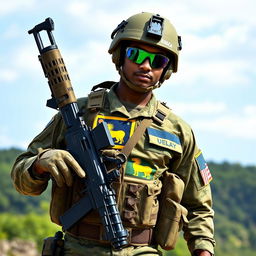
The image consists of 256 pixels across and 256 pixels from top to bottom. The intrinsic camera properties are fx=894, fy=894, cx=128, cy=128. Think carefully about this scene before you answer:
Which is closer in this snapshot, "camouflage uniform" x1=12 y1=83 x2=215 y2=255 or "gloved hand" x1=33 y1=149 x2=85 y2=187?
"gloved hand" x1=33 y1=149 x2=85 y2=187

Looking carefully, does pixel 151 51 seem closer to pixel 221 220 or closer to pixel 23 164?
pixel 23 164

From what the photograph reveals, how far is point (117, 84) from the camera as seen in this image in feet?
22.3

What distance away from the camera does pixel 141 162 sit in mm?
6457

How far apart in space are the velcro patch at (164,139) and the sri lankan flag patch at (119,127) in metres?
0.15

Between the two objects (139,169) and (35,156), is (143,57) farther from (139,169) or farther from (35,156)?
(35,156)

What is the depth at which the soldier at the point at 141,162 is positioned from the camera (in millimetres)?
6367

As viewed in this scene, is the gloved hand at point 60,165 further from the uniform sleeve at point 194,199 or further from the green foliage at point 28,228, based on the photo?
the green foliage at point 28,228

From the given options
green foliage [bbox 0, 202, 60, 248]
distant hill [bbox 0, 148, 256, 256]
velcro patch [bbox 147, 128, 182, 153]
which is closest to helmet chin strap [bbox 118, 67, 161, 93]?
velcro patch [bbox 147, 128, 182, 153]

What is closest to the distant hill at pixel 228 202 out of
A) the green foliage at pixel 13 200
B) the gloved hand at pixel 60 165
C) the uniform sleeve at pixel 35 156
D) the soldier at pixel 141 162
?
the green foliage at pixel 13 200

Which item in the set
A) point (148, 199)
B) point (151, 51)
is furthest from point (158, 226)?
point (151, 51)

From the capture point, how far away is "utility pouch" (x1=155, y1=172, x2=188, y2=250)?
259 inches

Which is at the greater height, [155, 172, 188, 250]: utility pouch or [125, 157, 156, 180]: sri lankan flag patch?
[125, 157, 156, 180]: sri lankan flag patch

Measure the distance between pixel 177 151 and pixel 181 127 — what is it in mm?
200

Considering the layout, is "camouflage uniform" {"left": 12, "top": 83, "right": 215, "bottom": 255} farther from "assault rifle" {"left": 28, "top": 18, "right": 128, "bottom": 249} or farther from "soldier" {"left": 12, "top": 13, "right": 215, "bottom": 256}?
"assault rifle" {"left": 28, "top": 18, "right": 128, "bottom": 249}
